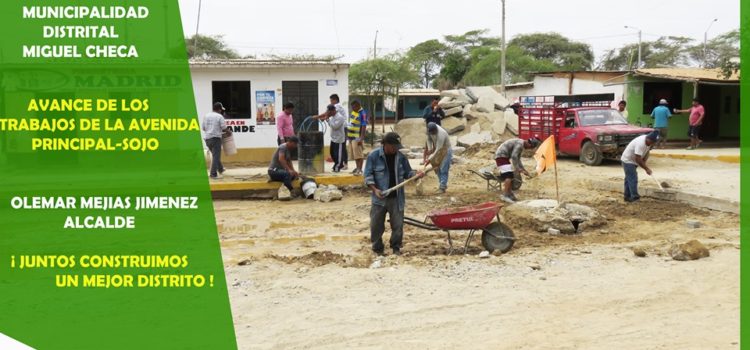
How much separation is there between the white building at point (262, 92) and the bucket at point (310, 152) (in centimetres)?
502

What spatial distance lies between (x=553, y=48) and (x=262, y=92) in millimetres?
45044

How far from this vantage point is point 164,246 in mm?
10289

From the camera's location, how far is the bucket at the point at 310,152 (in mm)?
15664

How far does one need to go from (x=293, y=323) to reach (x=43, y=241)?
5747 mm

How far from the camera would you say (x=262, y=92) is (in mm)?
20672

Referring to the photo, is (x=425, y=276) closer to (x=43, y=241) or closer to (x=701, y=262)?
(x=701, y=262)

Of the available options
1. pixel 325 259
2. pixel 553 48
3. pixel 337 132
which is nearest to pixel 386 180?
pixel 325 259

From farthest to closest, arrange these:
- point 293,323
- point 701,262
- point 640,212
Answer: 1. point 640,212
2. point 701,262
3. point 293,323

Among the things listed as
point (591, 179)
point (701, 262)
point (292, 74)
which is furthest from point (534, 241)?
point (292, 74)

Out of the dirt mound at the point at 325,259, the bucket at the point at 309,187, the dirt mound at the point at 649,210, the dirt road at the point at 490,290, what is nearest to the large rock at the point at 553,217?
the dirt road at the point at 490,290

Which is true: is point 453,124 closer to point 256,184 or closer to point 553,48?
point 256,184

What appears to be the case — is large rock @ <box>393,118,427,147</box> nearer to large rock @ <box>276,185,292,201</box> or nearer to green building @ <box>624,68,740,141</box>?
green building @ <box>624,68,740,141</box>

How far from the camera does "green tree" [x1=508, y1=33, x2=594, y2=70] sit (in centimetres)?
6069

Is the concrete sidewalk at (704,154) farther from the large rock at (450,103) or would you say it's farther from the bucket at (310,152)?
the bucket at (310,152)
